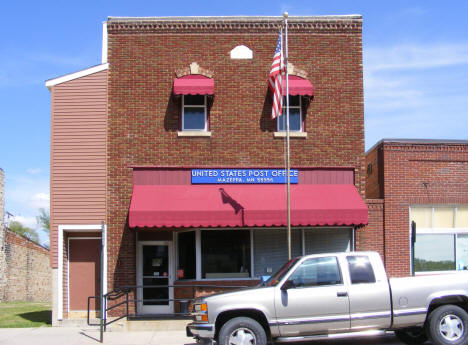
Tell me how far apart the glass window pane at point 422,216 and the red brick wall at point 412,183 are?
255 mm

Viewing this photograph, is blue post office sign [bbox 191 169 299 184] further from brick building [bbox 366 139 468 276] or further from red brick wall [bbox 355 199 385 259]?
brick building [bbox 366 139 468 276]

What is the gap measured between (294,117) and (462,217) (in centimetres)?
592

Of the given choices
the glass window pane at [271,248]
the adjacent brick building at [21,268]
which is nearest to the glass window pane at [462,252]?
the glass window pane at [271,248]

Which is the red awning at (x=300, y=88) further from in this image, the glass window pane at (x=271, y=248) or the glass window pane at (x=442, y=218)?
the glass window pane at (x=442, y=218)

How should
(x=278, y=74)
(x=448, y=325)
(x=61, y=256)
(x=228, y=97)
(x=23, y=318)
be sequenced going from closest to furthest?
(x=448, y=325), (x=278, y=74), (x=61, y=256), (x=228, y=97), (x=23, y=318)

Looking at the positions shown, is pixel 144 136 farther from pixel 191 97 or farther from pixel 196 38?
pixel 196 38

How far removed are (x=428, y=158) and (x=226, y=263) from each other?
267 inches

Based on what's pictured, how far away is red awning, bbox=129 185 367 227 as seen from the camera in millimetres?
15414

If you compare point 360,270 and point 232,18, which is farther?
point 232,18

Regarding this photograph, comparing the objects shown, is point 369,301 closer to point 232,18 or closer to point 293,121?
point 293,121

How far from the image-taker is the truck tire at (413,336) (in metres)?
11.0

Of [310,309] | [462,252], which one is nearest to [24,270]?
[462,252]

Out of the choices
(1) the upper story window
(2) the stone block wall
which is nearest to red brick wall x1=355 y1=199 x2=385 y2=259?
(1) the upper story window

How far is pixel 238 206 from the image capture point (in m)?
15.7
